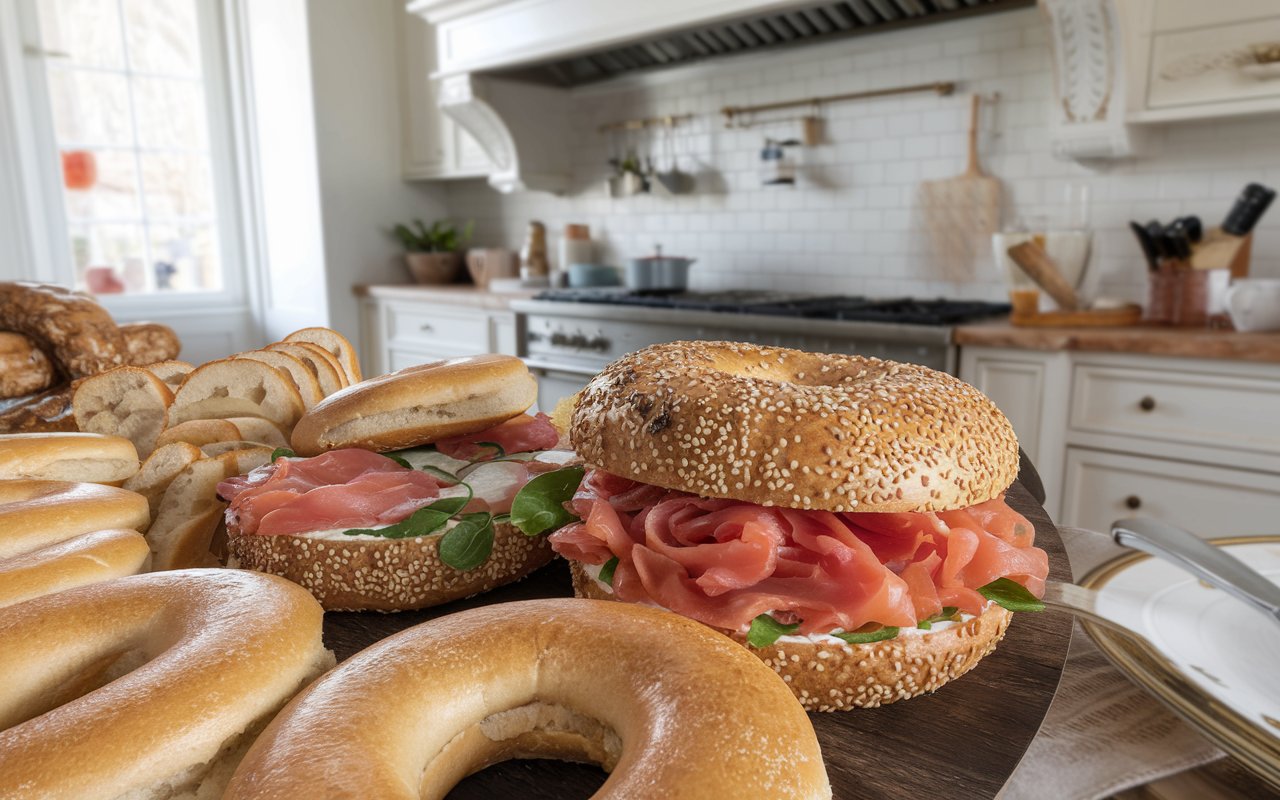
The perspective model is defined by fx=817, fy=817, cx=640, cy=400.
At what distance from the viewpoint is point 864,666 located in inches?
33.2

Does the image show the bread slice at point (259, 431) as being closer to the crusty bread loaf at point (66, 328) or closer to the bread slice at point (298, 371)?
the bread slice at point (298, 371)

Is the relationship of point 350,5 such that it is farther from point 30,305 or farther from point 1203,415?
point 1203,415

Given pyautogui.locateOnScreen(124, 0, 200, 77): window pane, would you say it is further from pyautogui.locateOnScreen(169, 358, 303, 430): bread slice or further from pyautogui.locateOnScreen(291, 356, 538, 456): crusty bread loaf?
pyautogui.locateOnScreen(291, 356, 538, 456): crusty bread loaf

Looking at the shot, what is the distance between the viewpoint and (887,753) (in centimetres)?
77

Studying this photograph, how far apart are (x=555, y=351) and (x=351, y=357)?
7.30ft

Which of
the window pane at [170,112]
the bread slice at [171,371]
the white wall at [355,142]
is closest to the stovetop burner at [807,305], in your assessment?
the white wall at [355,142]

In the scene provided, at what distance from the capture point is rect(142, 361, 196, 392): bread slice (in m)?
1.45

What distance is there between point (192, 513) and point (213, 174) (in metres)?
4.99

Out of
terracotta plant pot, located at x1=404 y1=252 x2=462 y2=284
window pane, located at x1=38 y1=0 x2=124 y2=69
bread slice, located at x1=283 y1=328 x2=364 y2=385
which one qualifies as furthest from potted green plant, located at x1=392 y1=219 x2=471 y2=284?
bread slice, located at x1=283 y1=328 x2=364 y2=385

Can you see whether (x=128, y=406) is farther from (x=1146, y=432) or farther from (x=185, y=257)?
(x=185, y=257)

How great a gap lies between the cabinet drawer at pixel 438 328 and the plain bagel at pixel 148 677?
3471mm

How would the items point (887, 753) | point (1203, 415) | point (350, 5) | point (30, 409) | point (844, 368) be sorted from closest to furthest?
point (887, 753), point (844, 368), point (30, 409), point (1203, 415), point (350, 5)

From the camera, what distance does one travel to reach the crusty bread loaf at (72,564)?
31.3 inches

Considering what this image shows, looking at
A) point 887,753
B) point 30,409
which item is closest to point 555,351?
point 30,409
